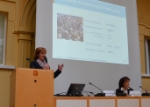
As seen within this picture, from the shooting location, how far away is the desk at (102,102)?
10.7ft

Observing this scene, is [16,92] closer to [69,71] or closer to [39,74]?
[39,74]

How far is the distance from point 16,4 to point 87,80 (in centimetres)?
199

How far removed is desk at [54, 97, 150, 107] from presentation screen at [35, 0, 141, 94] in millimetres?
1263

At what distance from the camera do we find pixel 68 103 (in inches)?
130

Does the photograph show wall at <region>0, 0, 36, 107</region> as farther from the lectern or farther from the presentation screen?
the lectern

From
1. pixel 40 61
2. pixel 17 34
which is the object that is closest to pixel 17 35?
pixel 17 34


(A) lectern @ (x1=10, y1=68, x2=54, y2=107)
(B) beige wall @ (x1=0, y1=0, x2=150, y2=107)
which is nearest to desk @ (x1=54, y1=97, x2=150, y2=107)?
(A) lectern @ (x1=10, y1=68, x2=54, y2=107)

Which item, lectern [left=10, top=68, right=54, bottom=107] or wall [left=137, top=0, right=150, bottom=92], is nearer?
lectern [left=10, top=68, right=54, bottom=107]

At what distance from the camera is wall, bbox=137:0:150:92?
6.79 meters

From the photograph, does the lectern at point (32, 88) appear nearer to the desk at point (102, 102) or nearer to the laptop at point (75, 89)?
the desk at point (102, 102)

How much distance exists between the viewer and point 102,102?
11.8 ft

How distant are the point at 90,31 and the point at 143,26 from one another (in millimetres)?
2356

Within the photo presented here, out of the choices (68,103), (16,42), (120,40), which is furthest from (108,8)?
(68,103)

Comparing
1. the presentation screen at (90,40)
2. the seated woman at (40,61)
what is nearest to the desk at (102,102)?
the seated woman at (40,61)
